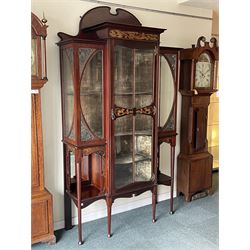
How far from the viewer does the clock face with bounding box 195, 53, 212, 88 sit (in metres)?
3.52

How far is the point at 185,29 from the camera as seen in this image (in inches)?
143

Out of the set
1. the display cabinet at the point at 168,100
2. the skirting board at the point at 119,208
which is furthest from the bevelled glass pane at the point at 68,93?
the display cabinet at the point at 168,100

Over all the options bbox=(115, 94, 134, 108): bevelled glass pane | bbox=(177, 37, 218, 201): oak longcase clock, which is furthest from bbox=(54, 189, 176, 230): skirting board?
bbox=(115, 94, 134, 108): bevelled glass pane

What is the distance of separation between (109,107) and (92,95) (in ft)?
0.70

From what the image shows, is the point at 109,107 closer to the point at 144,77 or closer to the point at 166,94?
the point at 144,77

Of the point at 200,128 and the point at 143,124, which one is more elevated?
the point at 143,124

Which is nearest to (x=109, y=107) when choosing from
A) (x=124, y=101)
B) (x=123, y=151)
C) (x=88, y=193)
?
(x=124, y=101)

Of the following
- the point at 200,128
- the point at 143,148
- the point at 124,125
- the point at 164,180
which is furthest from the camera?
the point at 200,128

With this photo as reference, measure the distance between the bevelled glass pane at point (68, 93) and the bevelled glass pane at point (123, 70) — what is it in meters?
0.41

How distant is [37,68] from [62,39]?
463 mm

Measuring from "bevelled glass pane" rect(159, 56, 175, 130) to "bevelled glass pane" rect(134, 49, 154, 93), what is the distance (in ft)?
1.44

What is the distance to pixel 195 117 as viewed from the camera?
3623mm

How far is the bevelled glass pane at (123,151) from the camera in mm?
2857
